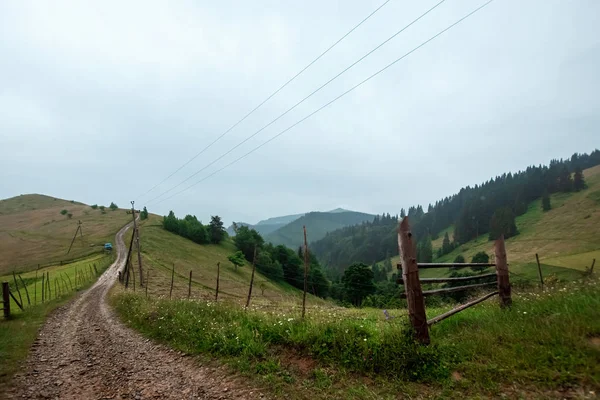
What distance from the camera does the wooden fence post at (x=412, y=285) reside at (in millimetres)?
5543

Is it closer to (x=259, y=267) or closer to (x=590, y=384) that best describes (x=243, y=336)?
(x=590, y=384)

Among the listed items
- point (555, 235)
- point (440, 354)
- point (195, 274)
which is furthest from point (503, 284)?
point (555, 235)

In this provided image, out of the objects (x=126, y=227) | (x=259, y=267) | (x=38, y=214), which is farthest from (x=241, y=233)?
(x=38, y=214)

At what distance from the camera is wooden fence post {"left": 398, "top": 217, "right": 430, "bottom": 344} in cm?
554

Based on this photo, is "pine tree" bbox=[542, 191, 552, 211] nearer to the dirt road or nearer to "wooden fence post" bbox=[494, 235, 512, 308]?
"wooden fence post" bbox=[494, 235, 512, 308]

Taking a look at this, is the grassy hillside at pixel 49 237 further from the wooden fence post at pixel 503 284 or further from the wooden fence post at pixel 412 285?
the wooden fence post at pixel 503 284

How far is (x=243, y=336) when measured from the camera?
727 cm

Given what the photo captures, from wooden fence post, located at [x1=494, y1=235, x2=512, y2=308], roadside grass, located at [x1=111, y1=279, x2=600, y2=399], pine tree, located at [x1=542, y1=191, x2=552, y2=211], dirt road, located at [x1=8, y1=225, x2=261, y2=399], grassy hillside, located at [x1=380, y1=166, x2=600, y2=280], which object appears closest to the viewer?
roadside grass, located at [x1=111, y1=279, x2=600, y2=399]

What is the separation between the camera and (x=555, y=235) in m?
118

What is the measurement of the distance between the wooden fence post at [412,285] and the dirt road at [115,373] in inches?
122

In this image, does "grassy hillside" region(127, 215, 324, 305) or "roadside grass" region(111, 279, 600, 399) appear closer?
"roadside grass" region(111, 279, 600, 399)

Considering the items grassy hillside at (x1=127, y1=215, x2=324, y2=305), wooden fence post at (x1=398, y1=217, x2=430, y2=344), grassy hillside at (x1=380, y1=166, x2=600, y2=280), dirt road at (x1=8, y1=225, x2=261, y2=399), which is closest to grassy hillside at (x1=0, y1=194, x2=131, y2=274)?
grassy hillside at (x1=127, y1=215, x2=324, y2=305)

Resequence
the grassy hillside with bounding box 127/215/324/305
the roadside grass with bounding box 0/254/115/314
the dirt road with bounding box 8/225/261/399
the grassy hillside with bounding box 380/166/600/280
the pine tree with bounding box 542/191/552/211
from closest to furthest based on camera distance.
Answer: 1. the dirt road with bounding box 8/225/261/399
2. the roadside grass with bounding box 0/254/115/314
3. the grassy hillside with bounding box 127/215/324/305
4. the grassy hillside with bounding box 380/166/600/280
5. the pine tree with bounding box 542/191/552/211

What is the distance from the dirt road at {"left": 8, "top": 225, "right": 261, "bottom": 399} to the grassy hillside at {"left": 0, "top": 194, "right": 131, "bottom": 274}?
6531 centimetres
